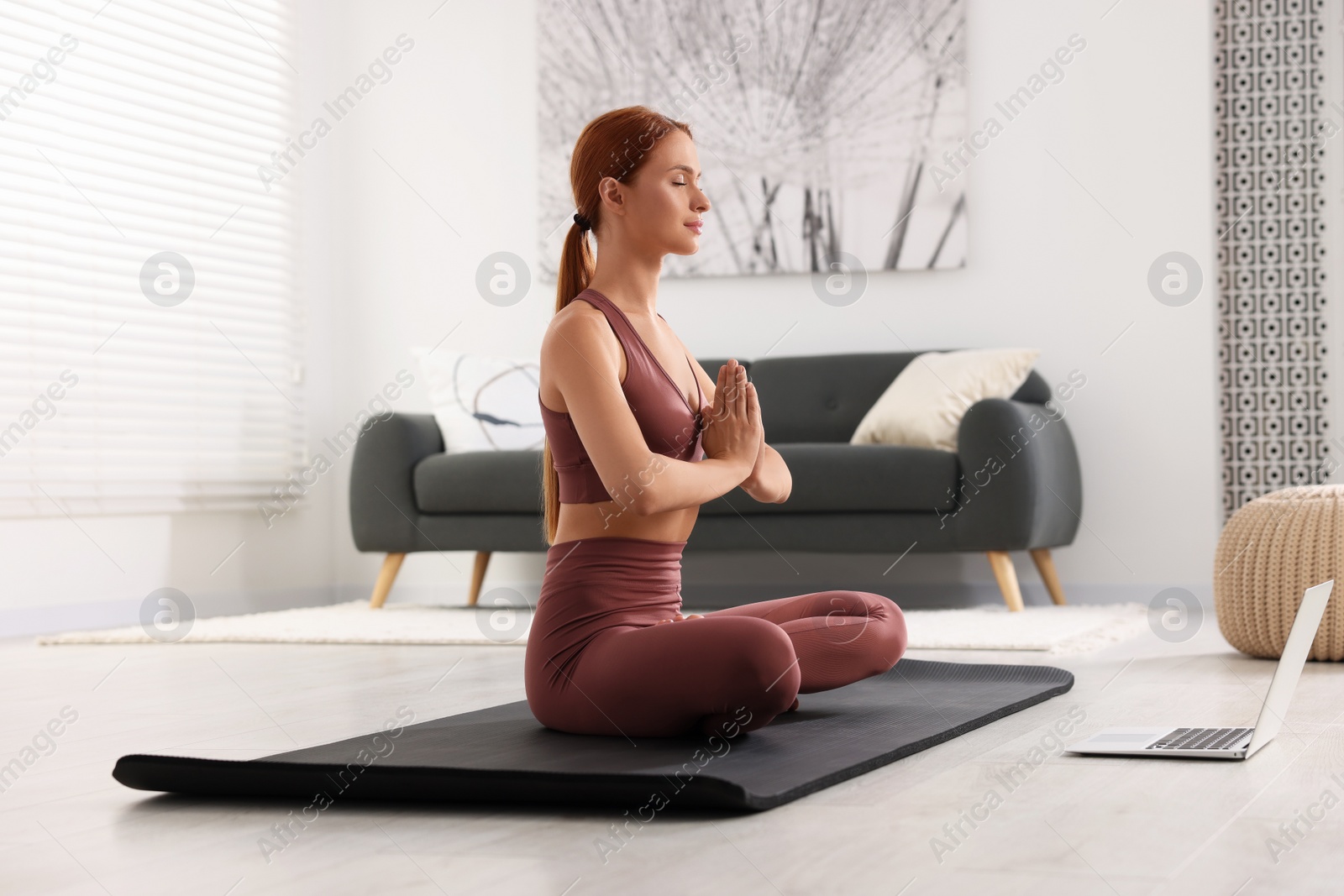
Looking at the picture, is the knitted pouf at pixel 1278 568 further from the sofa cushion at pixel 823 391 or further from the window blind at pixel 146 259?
the window blind at pixel 146 259

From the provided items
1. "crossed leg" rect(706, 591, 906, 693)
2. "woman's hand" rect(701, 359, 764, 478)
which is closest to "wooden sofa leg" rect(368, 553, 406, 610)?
"crossed leg" rect(706, 591, 906, 693)

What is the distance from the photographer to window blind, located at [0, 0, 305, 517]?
4215 millimetres

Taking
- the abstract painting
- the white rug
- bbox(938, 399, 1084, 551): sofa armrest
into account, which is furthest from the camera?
the abstract painting

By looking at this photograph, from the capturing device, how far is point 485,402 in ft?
16.0

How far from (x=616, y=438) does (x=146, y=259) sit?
3.41 meters

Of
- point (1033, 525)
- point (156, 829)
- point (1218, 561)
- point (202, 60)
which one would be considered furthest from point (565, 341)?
point (202, 60)

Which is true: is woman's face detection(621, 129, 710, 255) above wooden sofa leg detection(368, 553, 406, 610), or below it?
above

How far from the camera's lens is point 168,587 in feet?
15.4

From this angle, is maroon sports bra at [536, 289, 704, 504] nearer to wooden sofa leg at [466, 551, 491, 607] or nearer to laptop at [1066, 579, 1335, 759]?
laptop at [1066, 579, 1335, 759]

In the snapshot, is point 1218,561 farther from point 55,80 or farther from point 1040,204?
point 55,80

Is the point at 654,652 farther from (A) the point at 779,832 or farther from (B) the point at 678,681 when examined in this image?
(A) the point at 779,832

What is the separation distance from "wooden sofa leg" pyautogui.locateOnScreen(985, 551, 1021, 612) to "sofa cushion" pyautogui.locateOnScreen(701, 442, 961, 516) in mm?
208

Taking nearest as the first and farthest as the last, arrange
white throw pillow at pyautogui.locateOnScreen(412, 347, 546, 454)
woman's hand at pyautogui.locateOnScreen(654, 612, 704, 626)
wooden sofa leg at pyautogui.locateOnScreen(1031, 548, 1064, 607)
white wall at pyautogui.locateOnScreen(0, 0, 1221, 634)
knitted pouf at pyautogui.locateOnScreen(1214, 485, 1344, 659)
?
woman's hand at pyautogui.locateOnScreen(654, 612, 704, 626) < knitted pouf at pyautogui.locateOnScreen(1214, 485, 1344, 659) < wooden sofa leg at pyautogui.locateOnScreen(1031, 548, 1064, 607) < white wall at pyautogui.locateOnScreen(0, 0, 1221, 634) < white throw pillow at pyautogui.locateOnScreen(412, 347, 546, 454)

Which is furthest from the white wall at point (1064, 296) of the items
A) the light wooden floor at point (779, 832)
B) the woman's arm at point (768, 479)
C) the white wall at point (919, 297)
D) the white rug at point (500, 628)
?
the light wooden floor at point (779, 832)
